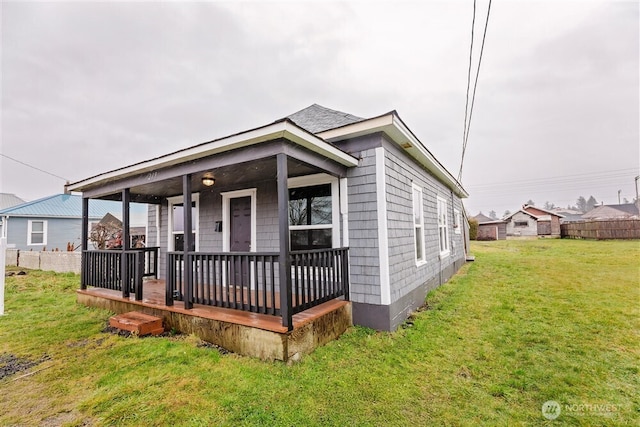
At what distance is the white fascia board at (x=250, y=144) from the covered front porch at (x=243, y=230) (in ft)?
0.05

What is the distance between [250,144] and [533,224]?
36297 mm

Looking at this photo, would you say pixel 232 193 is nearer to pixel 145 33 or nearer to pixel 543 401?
pixel 543 401

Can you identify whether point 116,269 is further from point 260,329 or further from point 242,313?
point 260,329

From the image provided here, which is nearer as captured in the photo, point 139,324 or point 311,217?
point 139,324

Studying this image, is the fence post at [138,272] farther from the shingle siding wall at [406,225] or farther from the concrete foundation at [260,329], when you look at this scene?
the shingle siding wall at [406,225]

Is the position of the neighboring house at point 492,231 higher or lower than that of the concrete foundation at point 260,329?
higher

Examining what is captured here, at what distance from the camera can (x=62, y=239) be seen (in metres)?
16.2

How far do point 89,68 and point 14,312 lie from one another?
33.9 feet

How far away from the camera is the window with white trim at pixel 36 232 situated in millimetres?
15070

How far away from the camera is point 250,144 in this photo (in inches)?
139

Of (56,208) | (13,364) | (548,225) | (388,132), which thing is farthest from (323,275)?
(548,225)

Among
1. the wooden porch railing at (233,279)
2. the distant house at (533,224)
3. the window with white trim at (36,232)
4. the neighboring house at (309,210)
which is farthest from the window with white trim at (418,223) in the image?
the distant house at (533,224)

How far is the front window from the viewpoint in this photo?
187 inches

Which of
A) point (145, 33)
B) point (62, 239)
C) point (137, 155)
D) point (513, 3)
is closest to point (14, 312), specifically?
point (145, 33)
